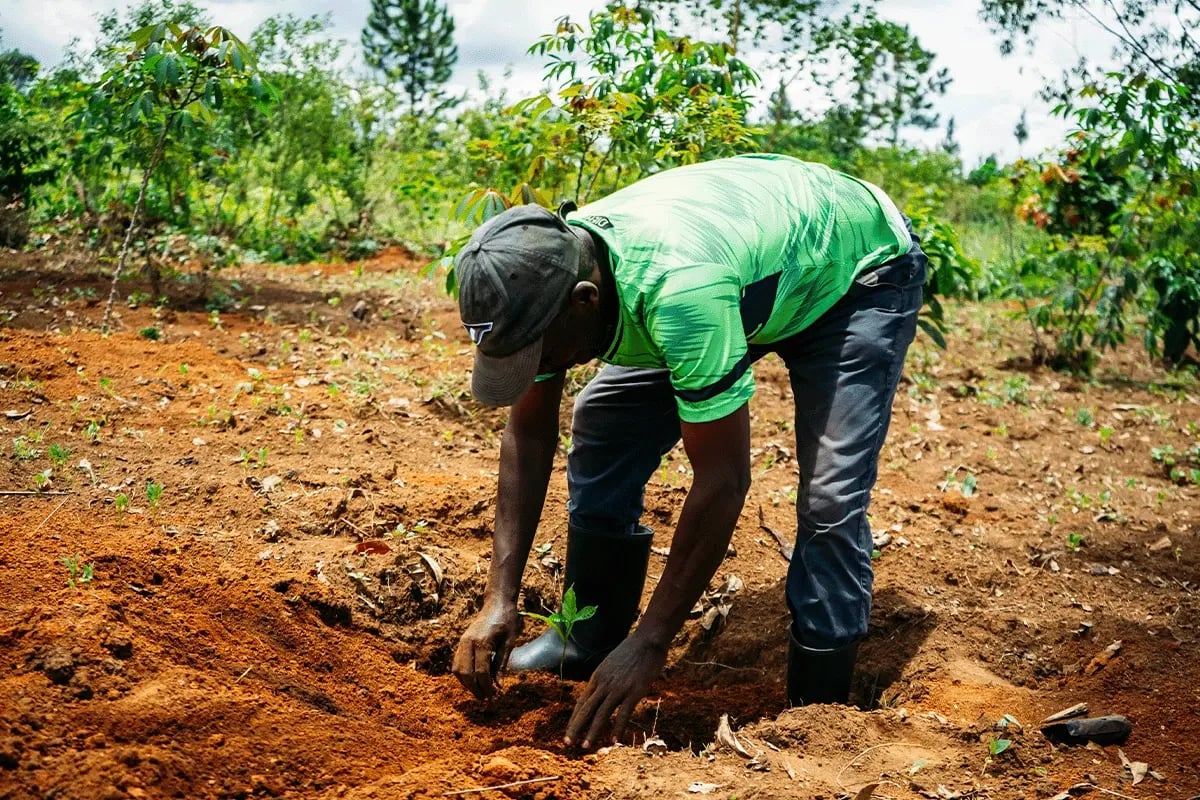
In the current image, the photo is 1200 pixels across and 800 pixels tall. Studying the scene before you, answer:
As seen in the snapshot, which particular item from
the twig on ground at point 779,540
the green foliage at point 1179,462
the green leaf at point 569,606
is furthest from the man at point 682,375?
the green foliage at point 1179,462

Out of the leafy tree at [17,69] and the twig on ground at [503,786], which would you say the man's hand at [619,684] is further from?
the leafy tree at [17,69]

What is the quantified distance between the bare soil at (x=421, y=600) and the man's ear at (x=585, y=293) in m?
1.00

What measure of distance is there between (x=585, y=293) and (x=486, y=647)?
946 millimetres

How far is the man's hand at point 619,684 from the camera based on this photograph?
2311mm

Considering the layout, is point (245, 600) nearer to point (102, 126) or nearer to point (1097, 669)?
point (1097, 669)

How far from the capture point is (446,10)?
146 feet

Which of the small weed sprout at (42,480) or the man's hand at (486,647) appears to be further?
the small weed sprout at (42,480)

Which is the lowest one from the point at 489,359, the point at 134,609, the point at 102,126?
the point at 134,609

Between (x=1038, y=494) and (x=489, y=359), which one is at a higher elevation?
(x=489, y=359)

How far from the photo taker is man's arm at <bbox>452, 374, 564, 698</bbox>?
263 cm

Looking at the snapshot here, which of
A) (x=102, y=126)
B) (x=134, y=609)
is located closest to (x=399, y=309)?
(x=102, y=126)

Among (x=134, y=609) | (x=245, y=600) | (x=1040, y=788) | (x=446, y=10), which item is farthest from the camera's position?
(x=446, y=10)

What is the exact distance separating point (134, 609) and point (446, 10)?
4538 cm

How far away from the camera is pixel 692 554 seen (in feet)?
7.43
